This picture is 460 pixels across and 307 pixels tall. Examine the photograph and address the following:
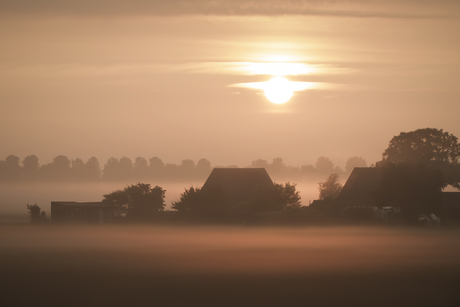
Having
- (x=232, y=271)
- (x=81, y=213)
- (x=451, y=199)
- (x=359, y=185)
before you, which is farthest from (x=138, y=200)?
(x=232, y=271)

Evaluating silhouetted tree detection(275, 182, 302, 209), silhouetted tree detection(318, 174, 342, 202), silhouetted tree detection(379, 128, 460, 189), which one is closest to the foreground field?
silhouetted tree detection(275, 182, 302, 209)

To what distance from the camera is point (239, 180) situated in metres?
80.6

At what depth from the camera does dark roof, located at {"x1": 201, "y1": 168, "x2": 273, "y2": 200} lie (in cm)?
7894

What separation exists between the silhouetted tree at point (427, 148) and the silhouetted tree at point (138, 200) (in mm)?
32084

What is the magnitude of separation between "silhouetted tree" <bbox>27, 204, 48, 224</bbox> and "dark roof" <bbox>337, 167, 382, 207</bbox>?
1523 inches

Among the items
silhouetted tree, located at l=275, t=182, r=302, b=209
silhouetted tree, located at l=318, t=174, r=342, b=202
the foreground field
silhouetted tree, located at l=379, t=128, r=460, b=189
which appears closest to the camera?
the foreground field

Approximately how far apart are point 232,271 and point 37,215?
2150 inches

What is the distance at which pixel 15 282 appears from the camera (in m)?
23.2

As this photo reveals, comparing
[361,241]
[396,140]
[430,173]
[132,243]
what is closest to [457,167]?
[396,140]

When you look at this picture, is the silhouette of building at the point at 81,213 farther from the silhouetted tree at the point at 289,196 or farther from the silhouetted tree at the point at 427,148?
the silhouetted tree at the point at 427,148

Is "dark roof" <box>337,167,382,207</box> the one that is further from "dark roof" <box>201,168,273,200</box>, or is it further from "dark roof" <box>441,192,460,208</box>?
"dark roof" <box>201,168,273,200</box>

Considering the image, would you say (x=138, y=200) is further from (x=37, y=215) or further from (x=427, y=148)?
(x=427, y=148)

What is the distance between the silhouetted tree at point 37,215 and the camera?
7462cm

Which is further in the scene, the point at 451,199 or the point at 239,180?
the point at 239,180
